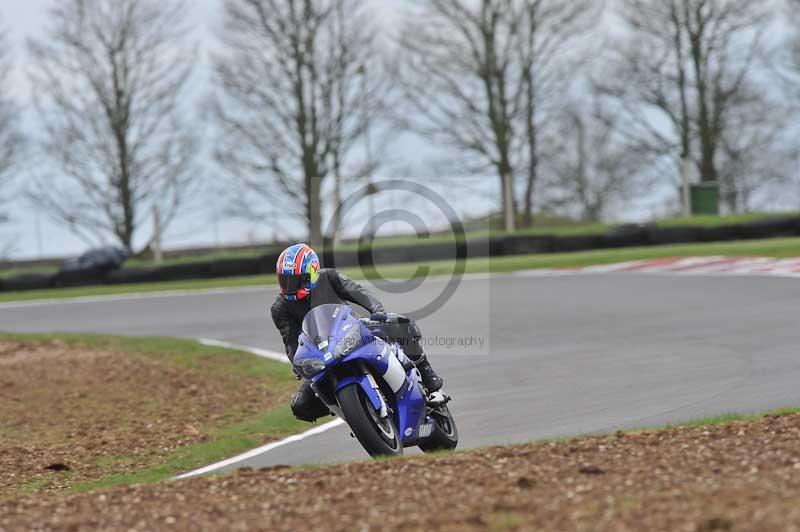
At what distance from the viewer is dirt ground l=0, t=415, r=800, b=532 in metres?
5.38

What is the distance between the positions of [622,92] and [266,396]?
108ft

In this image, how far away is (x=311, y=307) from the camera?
839 centimetres

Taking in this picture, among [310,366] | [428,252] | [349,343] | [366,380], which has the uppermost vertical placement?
[428,252]

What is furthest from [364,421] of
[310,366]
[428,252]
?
[428,252]

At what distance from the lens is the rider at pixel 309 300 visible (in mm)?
8266

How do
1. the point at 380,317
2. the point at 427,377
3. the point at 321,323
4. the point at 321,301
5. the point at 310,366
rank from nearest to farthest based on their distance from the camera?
the point at 310,366 → the point at 321,323 → the point at 380,317 → the point at 321,301 → the point at 427,377

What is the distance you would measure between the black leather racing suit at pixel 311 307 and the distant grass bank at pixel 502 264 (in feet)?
50.0

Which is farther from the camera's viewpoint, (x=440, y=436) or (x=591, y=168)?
(x=591, y=168)

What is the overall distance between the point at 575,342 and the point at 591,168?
39910mm

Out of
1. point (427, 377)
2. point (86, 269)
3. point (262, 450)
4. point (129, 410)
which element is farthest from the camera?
point (86, 269)

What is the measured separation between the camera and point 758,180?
50562 millimetres

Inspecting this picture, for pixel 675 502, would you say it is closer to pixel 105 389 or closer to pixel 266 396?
pixel 266 396

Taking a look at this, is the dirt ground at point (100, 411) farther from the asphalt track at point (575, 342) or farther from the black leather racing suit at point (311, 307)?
the black leather racing suit at point (311, 307)

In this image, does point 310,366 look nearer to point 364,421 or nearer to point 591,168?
point 364,421
